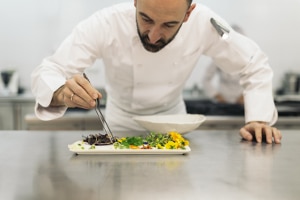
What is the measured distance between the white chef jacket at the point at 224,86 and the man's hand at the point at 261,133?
2.43 meters

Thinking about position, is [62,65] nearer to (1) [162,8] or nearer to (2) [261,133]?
(1) [162,8]

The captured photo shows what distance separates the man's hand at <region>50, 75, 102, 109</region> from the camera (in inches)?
54.8

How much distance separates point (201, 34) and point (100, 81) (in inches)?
110

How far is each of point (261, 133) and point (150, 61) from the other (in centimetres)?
58

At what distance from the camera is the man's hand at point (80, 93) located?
139cm

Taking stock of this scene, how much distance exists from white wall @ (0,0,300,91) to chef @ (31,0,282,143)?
2.58 m

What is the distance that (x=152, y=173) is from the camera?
1122 millimetres

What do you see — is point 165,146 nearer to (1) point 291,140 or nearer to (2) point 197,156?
(2) point 197,156

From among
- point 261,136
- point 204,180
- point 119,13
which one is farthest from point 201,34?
point 204,180

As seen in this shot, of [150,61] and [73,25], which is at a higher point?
[73,25]

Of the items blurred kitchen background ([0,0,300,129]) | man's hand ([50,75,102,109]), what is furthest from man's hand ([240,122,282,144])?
blurred kitchen background ([0,0,300,129])

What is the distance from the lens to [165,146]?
1402 mm

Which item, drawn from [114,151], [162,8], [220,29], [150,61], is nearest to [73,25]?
[150,61]

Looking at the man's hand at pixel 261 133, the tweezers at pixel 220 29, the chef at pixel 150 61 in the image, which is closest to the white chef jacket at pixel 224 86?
the chef at pixel 150 61
